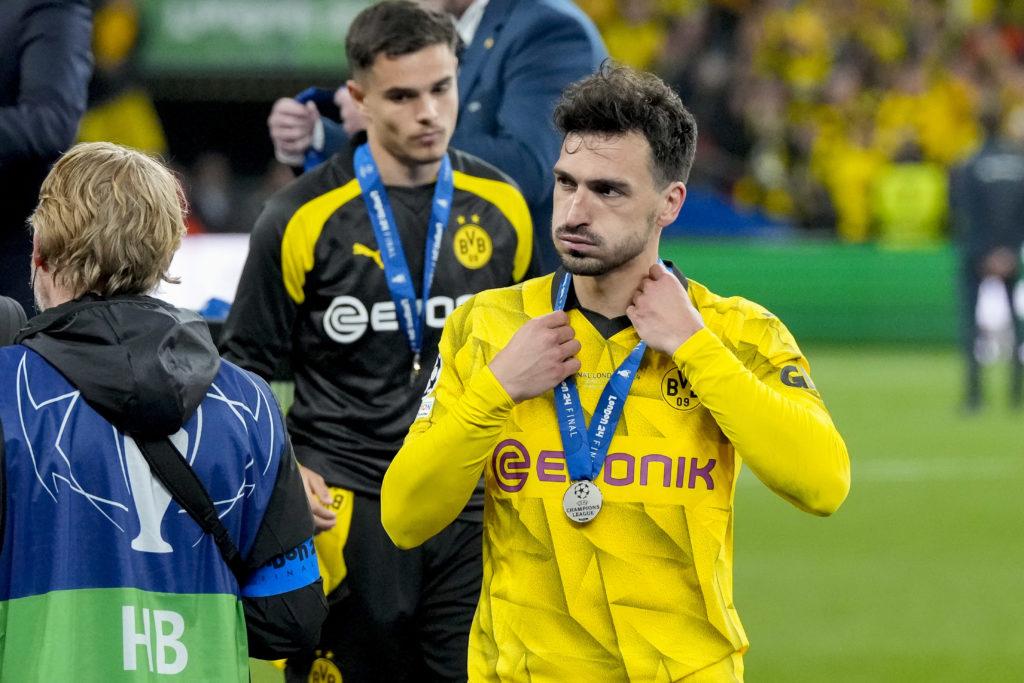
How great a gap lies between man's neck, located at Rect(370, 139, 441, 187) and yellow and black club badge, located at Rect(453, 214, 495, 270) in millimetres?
157

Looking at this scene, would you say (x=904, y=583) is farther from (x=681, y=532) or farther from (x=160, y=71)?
(x=160, y=71)

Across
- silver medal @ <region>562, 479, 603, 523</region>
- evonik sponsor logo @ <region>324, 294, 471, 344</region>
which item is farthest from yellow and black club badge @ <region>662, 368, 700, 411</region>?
evonik sponsor logo @ <region>324, 294, 471, 344</region>

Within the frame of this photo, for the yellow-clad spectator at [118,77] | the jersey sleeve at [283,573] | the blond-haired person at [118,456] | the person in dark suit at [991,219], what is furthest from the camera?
the yellow-clad spectator at [118,77]

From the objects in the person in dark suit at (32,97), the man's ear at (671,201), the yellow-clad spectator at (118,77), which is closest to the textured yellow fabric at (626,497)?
the man's ear at (671,201)

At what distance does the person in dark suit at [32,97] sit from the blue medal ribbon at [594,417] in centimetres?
165

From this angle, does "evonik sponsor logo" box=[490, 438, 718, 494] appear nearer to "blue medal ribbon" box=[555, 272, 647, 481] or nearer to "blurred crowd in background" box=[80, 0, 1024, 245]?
"blue medal ribbon" box=[555, 272, 647, 481]

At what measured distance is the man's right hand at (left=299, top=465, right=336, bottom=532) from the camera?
3729mm

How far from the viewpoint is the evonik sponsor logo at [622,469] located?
283cm

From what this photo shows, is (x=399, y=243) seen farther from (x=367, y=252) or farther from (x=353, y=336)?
(x=353, y=336)

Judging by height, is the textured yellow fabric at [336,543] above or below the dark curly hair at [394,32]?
below

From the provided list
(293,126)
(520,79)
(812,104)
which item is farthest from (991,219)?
(293,126)

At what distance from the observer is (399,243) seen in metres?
3.90

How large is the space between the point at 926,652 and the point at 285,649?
174 inches

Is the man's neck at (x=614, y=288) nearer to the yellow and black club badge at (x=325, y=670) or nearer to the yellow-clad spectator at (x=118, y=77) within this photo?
the yellow and black club badge at (x=325, y=670)
